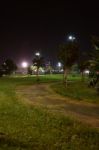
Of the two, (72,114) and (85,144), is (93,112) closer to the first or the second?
(72,114)

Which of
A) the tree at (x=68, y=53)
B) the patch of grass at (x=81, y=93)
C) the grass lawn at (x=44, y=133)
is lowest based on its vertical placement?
the grass lawn at (x=44, y=133)

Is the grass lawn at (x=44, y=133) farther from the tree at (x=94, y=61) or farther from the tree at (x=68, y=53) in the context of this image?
the tree at (x=68, y=53)

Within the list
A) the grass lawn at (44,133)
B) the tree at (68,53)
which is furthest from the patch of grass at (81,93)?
the grass lawn at (44,133)

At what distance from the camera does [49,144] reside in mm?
10906

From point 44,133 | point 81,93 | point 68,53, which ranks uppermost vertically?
point 68,53

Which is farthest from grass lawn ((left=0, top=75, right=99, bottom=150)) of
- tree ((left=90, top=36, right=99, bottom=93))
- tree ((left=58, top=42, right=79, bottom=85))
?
tree ((left=58, top=42, right=79, bottom=85))

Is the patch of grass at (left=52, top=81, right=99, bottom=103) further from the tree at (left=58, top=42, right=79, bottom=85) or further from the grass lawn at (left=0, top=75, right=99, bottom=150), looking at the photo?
the grass lawn at (left=0, top=75, right=99, bottom=150)

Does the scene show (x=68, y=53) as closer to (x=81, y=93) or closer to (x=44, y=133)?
(x=81, y=93)

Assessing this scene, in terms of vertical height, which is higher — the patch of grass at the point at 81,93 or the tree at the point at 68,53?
the tree at the point at 68,53

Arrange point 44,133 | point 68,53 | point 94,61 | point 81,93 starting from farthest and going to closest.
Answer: point 68,53 < point 81,93 < point 94,61 < point 44,133

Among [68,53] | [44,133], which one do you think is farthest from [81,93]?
[44,133]

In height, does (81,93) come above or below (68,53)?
below

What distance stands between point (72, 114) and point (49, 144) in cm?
677

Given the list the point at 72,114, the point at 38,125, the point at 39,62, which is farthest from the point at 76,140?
the point at 39,62
